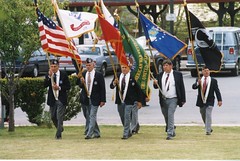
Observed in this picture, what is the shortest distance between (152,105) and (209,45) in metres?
7.41

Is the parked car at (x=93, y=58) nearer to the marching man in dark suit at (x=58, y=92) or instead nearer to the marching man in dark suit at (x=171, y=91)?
the marching man in dark suit at (x=58, y=92)

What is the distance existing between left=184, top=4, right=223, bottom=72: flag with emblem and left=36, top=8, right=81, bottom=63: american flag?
2.45 meters

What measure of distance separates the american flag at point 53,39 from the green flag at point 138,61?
109 cm

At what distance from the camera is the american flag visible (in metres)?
16.4

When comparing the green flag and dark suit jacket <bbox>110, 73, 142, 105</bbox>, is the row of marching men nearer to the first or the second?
dark suit jacket <bbox>110, 73, 142, 105</bbox>

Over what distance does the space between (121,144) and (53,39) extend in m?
3.07

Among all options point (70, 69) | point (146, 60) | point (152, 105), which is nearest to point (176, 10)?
point (70, 69)

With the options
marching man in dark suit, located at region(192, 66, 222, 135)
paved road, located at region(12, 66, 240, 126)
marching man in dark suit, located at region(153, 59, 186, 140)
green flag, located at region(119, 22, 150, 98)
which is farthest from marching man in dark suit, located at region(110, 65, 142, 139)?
paved road, located at region(12, 66, 240, 126)

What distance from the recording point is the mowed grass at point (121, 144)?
12461 mm

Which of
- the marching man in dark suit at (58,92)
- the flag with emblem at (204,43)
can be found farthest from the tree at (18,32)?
the flag with emblem at (204,43)

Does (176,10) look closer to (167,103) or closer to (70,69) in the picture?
(70,69)

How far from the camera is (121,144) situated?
579 inches

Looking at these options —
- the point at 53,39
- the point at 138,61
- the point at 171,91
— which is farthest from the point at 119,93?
the point at 53,39

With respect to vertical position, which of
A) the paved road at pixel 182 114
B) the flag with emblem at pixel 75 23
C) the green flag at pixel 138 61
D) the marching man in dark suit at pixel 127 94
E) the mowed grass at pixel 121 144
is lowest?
the paved road at pixel 182 114
